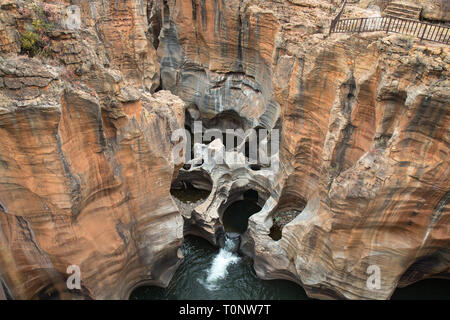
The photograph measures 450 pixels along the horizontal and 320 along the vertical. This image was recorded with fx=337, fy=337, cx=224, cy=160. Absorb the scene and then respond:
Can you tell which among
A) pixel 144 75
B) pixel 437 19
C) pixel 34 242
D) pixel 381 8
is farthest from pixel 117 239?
pixel 437 19

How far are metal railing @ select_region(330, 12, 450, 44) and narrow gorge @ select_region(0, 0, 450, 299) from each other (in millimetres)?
537

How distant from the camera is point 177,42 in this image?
2188cm

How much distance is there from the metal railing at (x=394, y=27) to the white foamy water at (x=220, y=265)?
397 inches

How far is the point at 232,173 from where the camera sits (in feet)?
55.6

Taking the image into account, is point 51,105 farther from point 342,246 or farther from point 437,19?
point 437,19

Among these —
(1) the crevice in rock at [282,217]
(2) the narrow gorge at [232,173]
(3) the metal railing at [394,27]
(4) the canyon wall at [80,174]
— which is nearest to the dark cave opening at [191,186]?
(2) the narrow gorge at [232,173]

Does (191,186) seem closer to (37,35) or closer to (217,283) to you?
(217,283)

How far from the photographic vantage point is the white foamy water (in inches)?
537

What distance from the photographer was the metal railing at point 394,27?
1021 centimetres

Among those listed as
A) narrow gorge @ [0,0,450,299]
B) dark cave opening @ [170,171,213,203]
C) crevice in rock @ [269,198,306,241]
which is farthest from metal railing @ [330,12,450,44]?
dark cave opening @ [170,171,213,203]

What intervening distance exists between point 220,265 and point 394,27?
11.4 m

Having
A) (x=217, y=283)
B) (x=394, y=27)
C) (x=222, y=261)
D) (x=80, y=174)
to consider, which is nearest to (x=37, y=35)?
(x=80, y=174)

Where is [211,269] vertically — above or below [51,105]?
→ below

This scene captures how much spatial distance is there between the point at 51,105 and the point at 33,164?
163 cm
